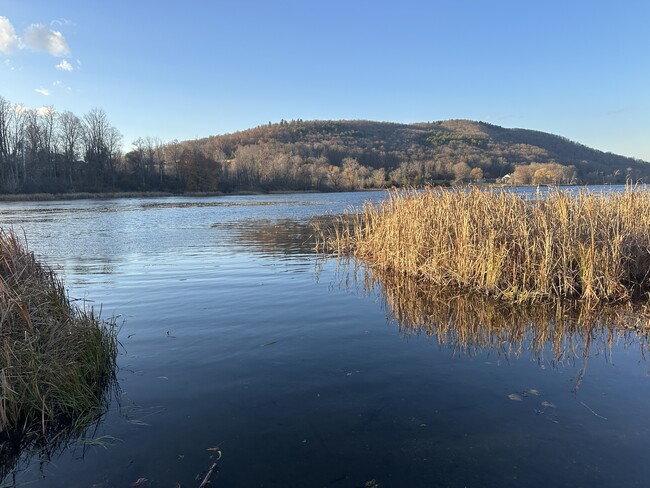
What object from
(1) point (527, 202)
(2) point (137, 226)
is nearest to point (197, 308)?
(1) point (527, 202)

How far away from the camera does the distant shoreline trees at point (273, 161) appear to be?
71.6m

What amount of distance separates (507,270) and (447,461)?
632cm

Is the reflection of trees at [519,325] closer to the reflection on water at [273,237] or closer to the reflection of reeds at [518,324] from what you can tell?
the reflection of reeds at [518,324]

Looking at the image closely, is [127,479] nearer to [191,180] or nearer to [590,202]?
[590,202]

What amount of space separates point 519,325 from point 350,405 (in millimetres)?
4182

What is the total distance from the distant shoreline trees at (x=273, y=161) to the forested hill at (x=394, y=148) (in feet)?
1.34

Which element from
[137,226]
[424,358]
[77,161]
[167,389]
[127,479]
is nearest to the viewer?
[127,479]

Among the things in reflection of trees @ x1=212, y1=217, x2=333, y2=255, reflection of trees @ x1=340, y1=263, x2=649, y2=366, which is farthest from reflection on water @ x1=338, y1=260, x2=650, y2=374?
reflection of trees @ x1=212, y1=217, x2=333, y2=255

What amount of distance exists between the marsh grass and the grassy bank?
7.64 meters

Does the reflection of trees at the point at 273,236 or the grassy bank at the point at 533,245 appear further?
the reflection of trees at the point at 273,236

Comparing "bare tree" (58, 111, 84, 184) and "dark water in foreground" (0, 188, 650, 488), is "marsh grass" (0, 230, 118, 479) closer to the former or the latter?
"dark water in foreground" (0, 188, 650, 488)

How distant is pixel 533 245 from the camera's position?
29.6ft

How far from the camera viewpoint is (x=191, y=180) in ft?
278

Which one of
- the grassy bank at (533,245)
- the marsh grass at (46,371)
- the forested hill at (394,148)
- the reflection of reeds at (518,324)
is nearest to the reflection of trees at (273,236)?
the grassy bank at (533,245)
